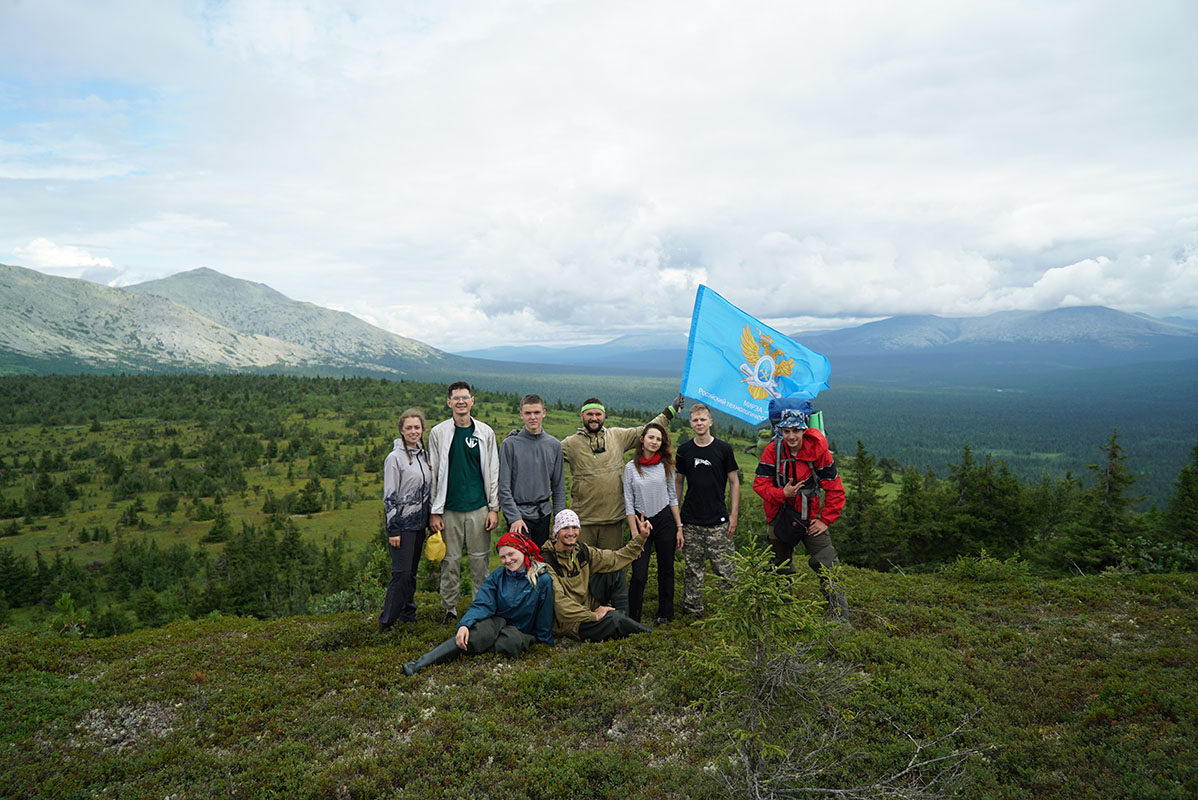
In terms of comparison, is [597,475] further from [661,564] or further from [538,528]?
[661,564]

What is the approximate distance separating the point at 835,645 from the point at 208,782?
789 cm

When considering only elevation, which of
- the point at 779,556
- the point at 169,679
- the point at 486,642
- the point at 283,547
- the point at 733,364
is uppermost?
the point at 733,364

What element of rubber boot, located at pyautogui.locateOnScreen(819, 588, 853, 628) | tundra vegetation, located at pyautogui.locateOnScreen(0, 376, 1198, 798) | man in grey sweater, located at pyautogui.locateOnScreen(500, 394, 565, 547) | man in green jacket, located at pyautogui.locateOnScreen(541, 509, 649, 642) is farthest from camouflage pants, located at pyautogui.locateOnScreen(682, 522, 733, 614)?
man in grey sweater, located at pyautogui.locateOnScreen(500, 394, 565, 547)

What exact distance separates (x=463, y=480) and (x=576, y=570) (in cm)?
243

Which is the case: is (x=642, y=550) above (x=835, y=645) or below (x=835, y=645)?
above

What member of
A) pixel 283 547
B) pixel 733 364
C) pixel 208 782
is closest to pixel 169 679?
pixel 208 782

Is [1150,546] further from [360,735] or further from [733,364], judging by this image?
[360,735]

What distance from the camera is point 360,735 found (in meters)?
6.56

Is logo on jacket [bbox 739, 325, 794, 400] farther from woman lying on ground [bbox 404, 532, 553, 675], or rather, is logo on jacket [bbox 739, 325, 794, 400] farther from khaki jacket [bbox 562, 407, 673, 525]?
woman lying on ground [bbox 404, 532, 553, 675]

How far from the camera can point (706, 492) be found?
9062 millimetres

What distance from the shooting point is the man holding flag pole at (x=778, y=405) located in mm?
8367

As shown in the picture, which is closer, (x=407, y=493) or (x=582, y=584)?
(x=582, y=584)

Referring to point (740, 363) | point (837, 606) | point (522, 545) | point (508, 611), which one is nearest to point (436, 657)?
point (508, 611)

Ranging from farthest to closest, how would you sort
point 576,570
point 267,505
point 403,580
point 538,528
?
point 267,505 → point 403,580 → point 538,528 → point 576,570
